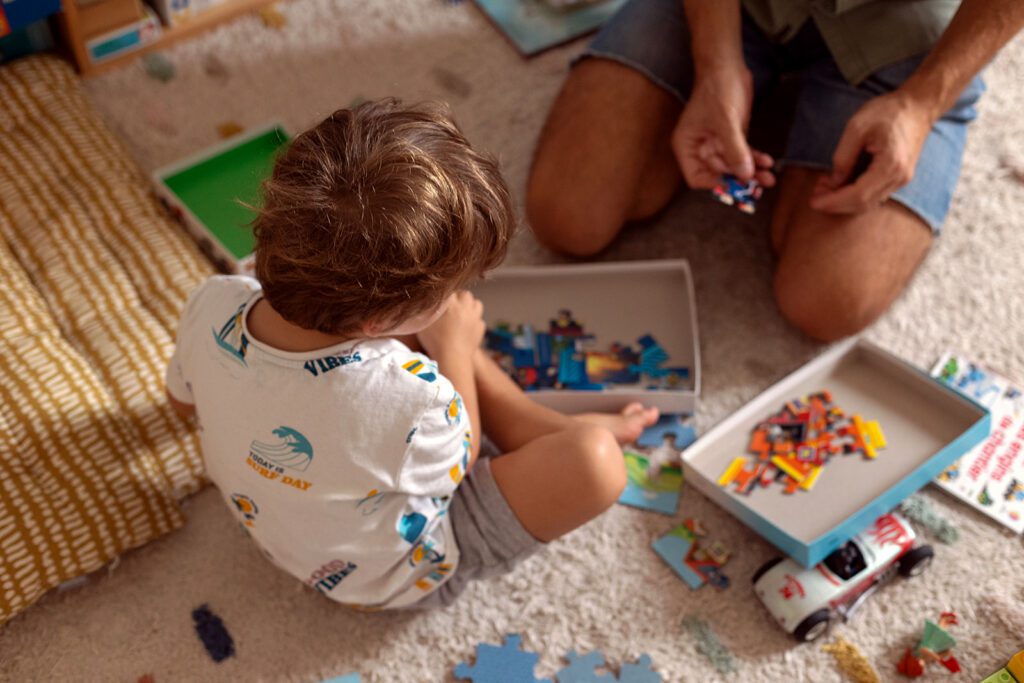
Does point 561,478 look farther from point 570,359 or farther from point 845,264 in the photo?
point 845,264

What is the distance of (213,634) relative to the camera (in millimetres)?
1248

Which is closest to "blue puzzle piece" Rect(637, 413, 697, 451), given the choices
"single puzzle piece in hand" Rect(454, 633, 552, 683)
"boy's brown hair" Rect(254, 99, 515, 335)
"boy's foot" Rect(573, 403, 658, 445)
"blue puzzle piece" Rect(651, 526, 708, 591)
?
"boy's foot" Rect(573, 403, 658, 445)

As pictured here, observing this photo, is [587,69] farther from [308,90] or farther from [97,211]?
[97,211]

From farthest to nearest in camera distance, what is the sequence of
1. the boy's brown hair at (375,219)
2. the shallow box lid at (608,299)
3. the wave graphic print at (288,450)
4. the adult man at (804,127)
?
the shallow box lid at (608,299) → the adult man at (804,127) → the wave graphic print at (288,450) → the boy's brown hair at (375,219)

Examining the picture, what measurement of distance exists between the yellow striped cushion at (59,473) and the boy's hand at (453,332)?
0.41 m

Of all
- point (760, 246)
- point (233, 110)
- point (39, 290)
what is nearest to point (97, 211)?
point (39, 290)

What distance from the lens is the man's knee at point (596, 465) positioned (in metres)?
1.15

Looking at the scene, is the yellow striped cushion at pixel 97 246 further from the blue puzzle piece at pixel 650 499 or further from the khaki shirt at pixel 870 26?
the khaki shirt at pixel 870 26

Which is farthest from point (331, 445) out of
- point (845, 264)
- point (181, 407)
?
point (845, 264)

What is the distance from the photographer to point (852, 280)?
1420 mm

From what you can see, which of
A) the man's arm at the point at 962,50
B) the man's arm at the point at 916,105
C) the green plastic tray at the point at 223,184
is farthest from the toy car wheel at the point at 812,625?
the green plastic tray at the point at 223,184

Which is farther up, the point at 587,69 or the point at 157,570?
the point at 587,69

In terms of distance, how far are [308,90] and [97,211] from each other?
473mm

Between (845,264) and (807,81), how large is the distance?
297 millimetres
